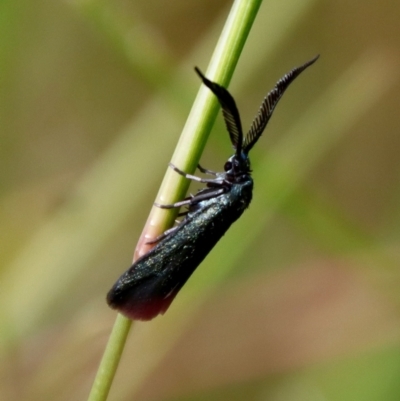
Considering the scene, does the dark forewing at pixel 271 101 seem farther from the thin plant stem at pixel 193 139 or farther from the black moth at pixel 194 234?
the thin plant stem at pixel 193 139

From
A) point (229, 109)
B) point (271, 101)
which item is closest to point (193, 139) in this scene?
point (229, 109)

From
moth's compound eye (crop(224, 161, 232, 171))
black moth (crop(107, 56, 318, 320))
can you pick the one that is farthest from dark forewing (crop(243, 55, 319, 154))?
moth's compound eye (crop(224, 161, 232, 171))

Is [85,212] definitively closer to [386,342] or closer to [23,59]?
[23,59]

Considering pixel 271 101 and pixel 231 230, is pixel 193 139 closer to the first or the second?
pixel 271 101

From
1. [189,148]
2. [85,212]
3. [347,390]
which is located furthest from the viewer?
[85,212]

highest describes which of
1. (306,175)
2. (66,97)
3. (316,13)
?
(66,97)

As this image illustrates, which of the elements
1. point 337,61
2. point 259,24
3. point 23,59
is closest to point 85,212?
point 23,59

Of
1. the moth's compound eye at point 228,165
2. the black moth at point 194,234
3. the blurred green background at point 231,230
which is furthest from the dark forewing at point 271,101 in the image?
the blurred green background at point 231,230
